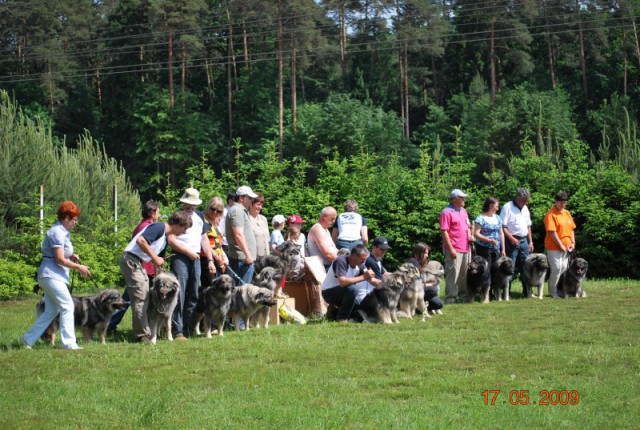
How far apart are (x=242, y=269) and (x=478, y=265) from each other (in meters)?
4.22

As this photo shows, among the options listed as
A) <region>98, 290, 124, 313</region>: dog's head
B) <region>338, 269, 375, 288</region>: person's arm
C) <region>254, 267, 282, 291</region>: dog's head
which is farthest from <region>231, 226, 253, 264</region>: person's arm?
<region>98, 290, 124, 313</region>: dog's head

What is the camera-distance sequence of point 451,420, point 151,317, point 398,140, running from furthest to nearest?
point 398,140
point 151,317
point 451,420

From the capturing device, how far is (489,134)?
45.8 metres

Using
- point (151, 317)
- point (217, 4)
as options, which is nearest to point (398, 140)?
point (217, 4)

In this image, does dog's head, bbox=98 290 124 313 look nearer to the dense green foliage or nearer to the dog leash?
the dog leash

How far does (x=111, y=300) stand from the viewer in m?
10.5

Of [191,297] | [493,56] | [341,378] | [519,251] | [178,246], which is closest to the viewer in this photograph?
[341,378]

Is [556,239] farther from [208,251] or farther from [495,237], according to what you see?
[208,251]

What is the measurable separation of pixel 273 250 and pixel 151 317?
3.63 meters

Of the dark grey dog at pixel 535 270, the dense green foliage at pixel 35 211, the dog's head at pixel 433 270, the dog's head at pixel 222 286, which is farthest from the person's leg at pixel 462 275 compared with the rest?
the dense green foliage at pixel 35 211

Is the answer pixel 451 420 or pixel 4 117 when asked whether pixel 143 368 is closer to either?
pixel 451 420

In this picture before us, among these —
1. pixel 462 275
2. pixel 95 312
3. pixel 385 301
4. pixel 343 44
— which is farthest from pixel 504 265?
pixel 343 44

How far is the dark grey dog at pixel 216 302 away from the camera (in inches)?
419

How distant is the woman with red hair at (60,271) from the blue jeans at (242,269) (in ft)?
8.37
